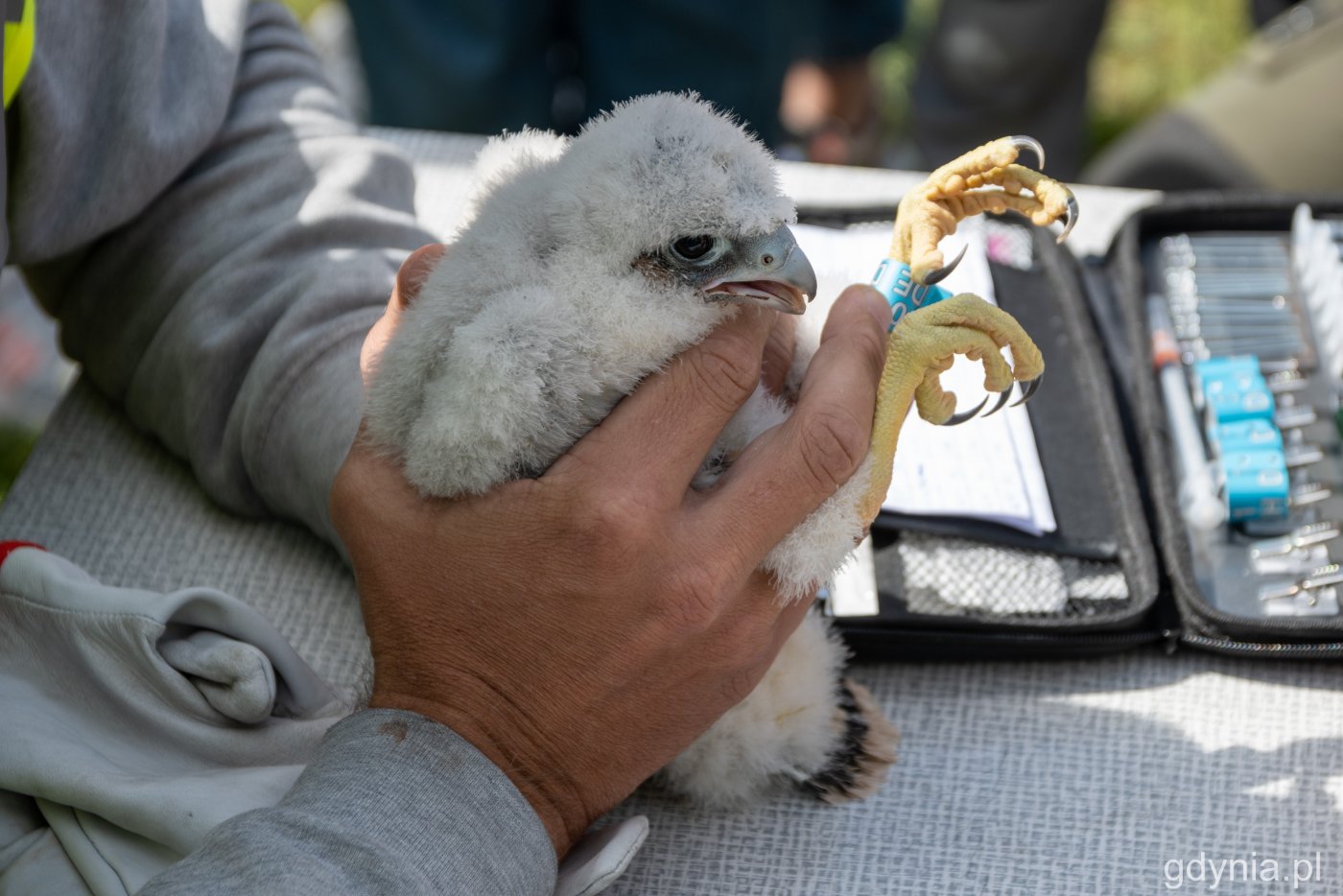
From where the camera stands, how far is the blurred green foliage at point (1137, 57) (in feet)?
11.8

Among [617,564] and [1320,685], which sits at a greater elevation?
[617,564]

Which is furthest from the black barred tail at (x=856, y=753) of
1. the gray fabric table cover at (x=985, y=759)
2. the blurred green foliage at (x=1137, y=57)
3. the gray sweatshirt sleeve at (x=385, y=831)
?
the blurred green foliage at (x=1137, y=57)

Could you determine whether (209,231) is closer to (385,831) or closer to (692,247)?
(692,247)

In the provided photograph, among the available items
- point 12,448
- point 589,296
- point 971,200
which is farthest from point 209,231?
point 12,448

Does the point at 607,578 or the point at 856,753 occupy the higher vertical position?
the point at 607,578

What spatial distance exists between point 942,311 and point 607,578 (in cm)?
39

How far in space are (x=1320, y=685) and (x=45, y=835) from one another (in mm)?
1232

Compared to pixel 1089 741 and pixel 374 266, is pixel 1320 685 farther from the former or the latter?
pixel 374 266

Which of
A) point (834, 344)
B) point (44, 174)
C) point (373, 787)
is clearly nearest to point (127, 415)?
point (44, 174)

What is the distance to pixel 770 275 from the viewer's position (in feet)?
3.26

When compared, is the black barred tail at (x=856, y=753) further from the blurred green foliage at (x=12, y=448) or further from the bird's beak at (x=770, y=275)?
the blurred green foliage at (x=12, y=448)

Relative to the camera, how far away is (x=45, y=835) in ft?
3.36

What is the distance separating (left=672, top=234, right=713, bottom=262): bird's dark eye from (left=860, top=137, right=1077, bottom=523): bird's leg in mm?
209

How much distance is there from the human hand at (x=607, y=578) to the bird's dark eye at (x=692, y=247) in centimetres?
7
